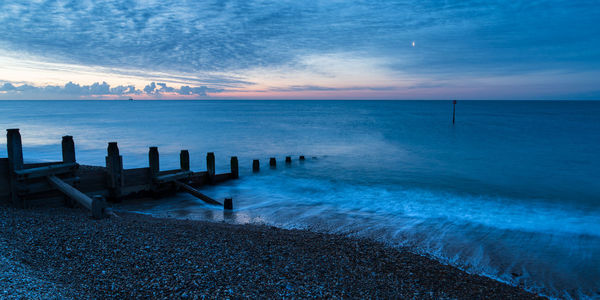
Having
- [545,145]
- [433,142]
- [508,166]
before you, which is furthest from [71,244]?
[545,145]

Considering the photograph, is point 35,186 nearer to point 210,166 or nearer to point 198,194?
point 198,194

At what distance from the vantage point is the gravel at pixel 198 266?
4.65 m

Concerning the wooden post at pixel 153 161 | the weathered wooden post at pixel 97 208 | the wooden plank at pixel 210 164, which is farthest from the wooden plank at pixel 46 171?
the wooden plank at pixel 210 164

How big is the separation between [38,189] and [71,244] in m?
4.43

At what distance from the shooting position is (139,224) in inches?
304

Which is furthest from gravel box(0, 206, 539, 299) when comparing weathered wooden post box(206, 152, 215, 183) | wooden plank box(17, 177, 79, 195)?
weathered wooden post box(206, 152, 215, 183)

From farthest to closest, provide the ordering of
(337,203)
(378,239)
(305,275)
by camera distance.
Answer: (337,203) → (378,239) → (305,275)

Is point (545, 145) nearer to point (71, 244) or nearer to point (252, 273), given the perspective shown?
point (252, 273)

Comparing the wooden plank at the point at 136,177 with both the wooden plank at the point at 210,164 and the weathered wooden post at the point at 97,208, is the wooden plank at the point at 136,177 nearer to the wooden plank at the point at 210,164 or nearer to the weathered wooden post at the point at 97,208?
the wooden plank at the point at 210,164

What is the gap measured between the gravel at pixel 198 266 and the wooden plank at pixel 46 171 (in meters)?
1.25

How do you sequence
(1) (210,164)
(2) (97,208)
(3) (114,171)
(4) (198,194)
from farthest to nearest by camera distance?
1. (1) (210,164)
2. (4) (198,194)
3. (3) (114,171)
4. (2) (97,208)

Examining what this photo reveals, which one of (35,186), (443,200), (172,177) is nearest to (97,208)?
(35,186)

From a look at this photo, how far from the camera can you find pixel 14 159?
853 cm

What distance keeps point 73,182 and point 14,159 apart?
1.51 metres
